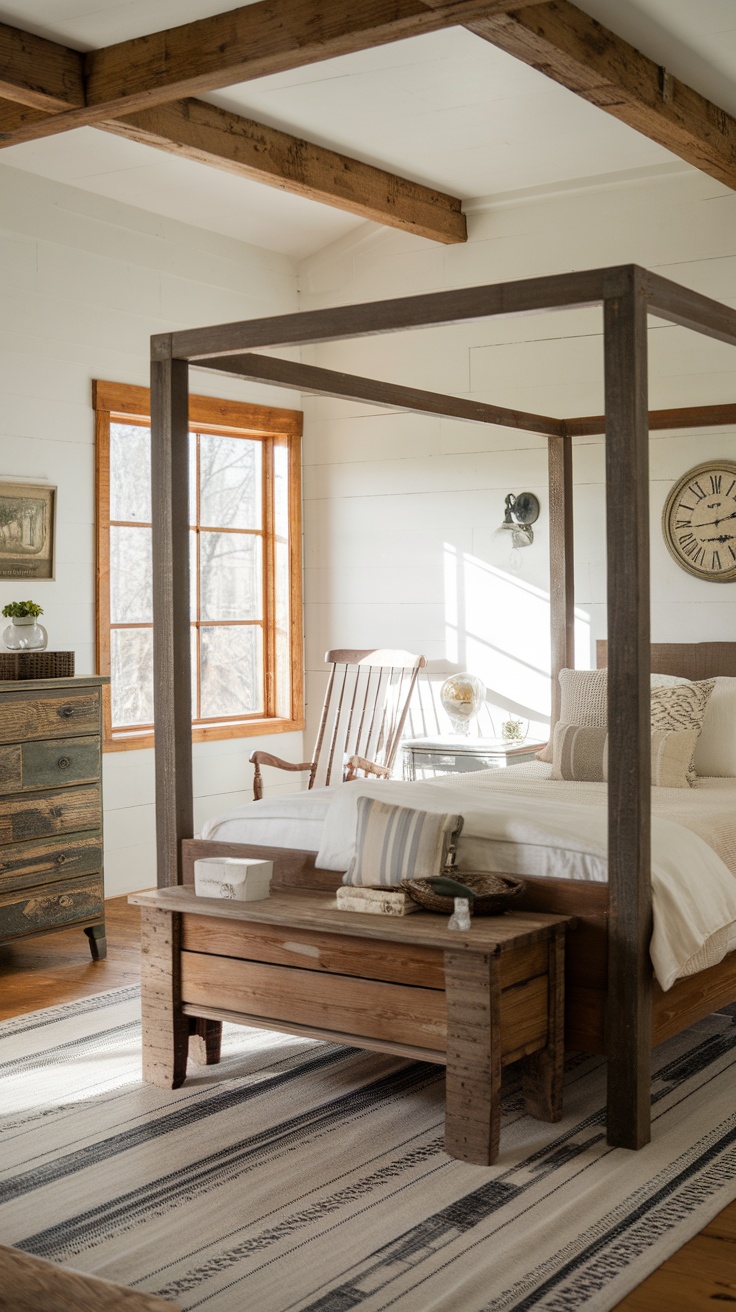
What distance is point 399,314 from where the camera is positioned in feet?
11.7

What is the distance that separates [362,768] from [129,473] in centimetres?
180

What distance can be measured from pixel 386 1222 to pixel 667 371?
4200 mm

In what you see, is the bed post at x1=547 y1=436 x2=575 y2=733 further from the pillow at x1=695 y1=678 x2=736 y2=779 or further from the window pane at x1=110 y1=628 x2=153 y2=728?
the window pane at x1=110 y1=628 x2=153 y2=728

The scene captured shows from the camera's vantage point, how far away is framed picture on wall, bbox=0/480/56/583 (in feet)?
18.4

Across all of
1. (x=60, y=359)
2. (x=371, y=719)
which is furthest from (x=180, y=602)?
(x=371, y=719)

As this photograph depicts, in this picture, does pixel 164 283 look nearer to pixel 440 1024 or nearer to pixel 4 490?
pixel 4 490

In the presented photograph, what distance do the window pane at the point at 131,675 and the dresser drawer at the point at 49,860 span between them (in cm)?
115

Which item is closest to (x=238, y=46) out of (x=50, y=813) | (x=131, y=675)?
(x=50, y=813)

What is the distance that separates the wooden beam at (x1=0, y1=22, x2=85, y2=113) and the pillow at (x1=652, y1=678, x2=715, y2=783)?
2.90 m

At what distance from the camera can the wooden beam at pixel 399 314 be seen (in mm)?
3309

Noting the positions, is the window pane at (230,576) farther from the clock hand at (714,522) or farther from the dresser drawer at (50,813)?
the clock hand at (714,522)

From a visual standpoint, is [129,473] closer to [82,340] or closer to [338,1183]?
[82,340]

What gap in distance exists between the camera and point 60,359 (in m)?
5.89

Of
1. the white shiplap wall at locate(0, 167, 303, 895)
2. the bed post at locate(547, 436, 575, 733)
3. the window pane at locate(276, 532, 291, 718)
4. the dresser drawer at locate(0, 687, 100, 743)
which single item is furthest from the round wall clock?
the dresser drawer at locate(0, 687, 100, 743)
